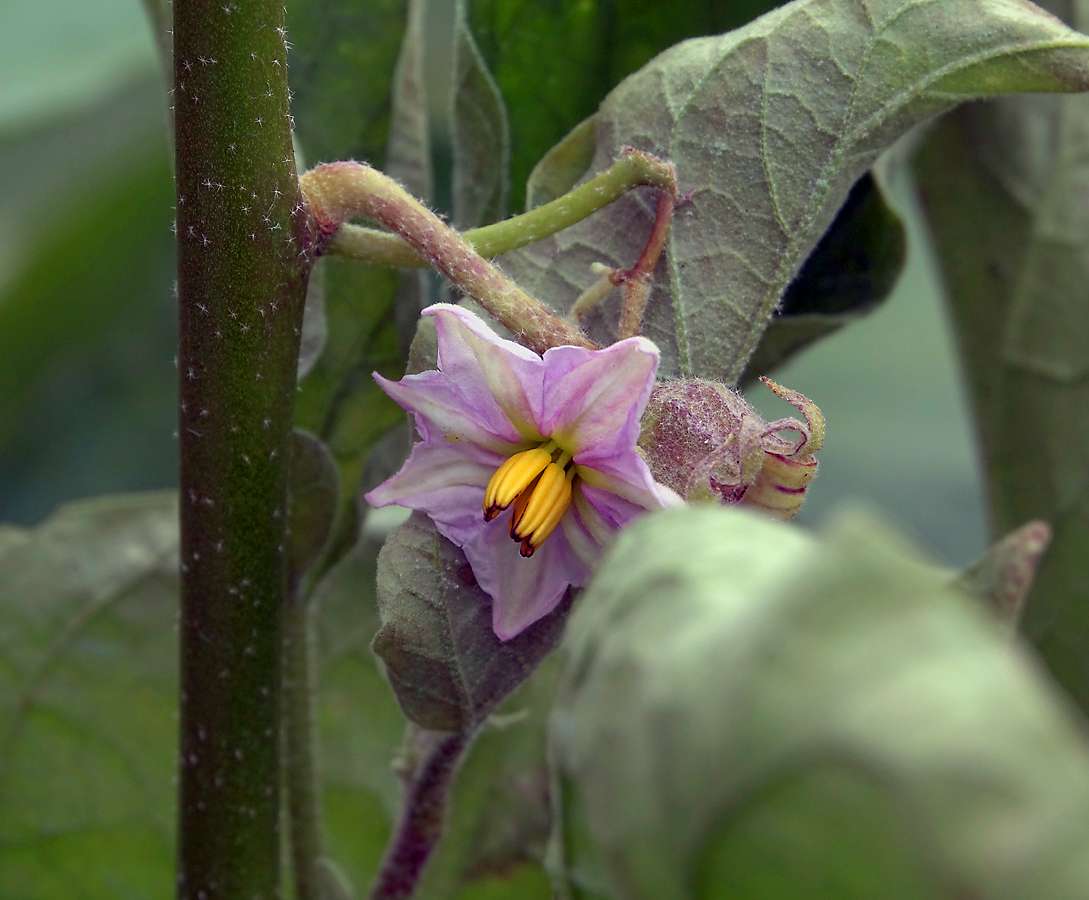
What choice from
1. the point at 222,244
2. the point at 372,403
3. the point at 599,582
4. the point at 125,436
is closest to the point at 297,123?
the point at 372,403

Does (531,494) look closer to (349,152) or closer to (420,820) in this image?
(420,820)

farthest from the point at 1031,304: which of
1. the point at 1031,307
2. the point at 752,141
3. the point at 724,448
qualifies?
the point at 724,448

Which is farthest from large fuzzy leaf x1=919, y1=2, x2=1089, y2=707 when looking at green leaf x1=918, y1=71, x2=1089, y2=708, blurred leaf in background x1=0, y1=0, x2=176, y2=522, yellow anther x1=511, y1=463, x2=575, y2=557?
blurred leaf in background x1=0, y1=0, x2=176, y2=522

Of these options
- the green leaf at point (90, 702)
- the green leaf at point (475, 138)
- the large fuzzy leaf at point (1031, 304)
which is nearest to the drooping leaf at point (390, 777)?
the green leaf at point (90, 702)

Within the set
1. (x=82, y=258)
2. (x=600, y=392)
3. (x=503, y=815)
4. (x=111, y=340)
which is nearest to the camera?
(x=600, y=392)

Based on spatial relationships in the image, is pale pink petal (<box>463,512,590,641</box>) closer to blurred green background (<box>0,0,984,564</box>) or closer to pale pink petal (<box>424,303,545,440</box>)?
pale pink petal (<box>424,303,545,440</box>)

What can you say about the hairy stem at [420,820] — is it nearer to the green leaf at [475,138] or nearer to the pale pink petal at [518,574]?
the pale pink petal at [518,574]

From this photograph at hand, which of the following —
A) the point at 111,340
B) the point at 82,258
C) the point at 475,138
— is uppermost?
the point at 475,138
